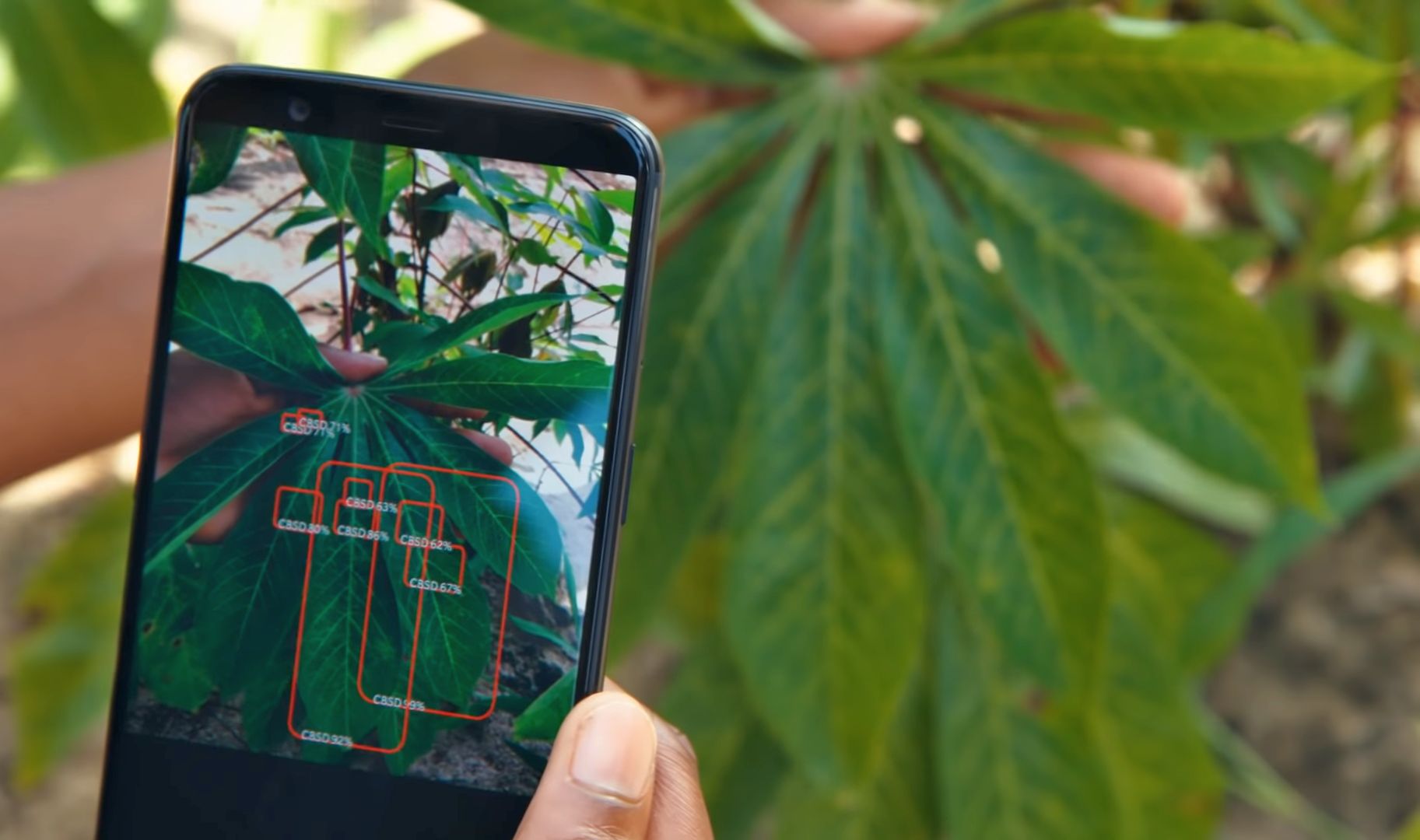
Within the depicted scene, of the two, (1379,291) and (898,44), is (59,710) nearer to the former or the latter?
(898,44)

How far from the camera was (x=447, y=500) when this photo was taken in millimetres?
448

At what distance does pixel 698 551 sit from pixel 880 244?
0.32m

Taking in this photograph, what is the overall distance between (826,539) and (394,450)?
0.67 ft

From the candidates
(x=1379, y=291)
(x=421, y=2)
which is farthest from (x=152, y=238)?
(x=1379, y=291)

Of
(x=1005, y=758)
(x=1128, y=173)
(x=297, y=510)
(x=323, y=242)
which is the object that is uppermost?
(x=1128, y=173)

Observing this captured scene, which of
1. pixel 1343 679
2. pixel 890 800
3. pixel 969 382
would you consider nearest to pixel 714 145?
pixel 969 382

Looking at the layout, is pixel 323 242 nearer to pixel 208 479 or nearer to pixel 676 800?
pixel 208 479

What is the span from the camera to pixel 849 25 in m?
0.61

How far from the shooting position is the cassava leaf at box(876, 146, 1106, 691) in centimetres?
52

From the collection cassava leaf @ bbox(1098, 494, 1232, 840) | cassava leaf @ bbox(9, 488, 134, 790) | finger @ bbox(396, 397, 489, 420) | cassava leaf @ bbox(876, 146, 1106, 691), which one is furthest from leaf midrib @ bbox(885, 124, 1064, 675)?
cassava leaf @ bbox(9, 488, 134, 790)

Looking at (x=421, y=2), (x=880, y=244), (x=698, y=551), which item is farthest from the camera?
(x=421, y=2)

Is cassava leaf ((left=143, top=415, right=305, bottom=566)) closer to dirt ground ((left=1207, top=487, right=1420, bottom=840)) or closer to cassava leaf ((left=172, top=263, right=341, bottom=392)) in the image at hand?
cassava leaf ((left=172, top=263, right=341, bottom=392))

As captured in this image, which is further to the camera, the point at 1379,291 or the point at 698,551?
the point at 1379,291

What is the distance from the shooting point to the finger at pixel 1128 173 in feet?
2.27
